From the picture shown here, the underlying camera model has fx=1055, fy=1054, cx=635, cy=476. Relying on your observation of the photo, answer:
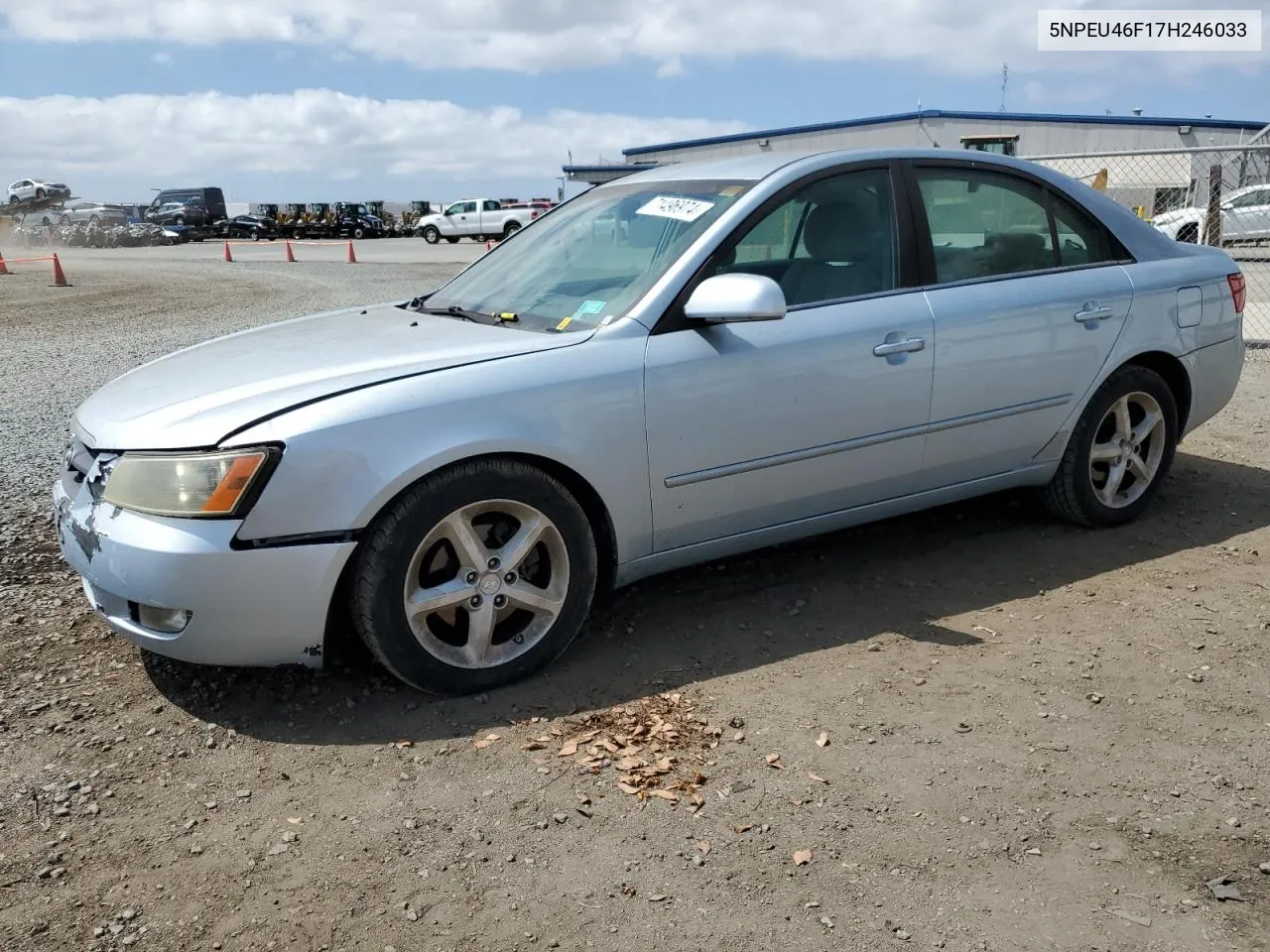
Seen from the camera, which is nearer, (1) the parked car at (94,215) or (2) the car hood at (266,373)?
(2) the car hood at (266,373)

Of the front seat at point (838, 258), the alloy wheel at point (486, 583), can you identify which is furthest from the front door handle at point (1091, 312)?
the alloy wheel at point (486, 583)

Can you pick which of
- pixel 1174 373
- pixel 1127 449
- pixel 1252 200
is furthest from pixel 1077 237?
pixel 1252 200

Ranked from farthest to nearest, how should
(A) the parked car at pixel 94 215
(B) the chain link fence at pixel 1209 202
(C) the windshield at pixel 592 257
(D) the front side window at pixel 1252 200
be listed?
(A) the parked car at pixel 94 215 < (D) the front side window at pixel 1252 200 < (B) the chain link fence at pixel 1209 202 < (C) the windshield at pixel 592 257

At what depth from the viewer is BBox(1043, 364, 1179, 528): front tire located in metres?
4.54

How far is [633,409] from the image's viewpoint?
335cm

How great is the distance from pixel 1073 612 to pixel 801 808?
1730mm

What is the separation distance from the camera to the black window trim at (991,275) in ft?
13.3

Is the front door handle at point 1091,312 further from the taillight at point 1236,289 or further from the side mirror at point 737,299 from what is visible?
the side mirror at point 737,299

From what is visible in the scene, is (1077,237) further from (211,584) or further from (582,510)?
(211,584)

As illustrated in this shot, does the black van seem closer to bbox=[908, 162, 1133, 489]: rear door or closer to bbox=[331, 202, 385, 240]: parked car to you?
bbox=[331, 202, 385, 240]: parked car

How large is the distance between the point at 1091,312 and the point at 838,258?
1.21 metres

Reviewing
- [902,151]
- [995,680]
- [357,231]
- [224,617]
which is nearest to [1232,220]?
[902,151]

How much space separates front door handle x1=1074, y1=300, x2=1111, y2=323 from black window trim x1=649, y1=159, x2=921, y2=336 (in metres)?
0.83

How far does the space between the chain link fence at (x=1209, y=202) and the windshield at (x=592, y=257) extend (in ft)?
21.2
